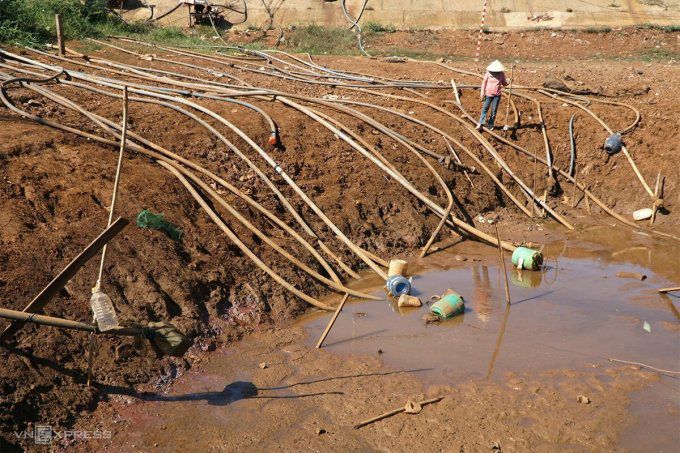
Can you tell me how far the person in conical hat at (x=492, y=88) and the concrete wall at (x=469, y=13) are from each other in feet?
31.4

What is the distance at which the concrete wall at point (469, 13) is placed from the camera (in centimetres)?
1964

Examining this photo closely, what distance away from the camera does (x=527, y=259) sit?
27.4ft

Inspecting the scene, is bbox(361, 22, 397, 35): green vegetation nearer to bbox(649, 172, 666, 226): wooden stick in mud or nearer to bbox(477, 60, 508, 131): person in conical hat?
bbox(477, 60, 508, 131): person in conical hat

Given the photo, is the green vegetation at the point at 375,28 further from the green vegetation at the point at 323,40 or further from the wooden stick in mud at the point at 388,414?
the wooden stick in mud at the point at 388,414

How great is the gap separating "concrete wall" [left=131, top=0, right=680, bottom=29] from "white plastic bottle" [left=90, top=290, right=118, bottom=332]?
53.7 ft

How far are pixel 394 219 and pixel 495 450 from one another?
4587 mm

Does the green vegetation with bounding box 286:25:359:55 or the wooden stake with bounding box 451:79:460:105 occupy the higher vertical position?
the green vegetation with bounding box 286:25:359:55

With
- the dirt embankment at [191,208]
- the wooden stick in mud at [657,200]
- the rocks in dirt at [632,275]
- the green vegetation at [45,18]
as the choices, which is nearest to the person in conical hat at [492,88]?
the dirt embankment at [191,208]

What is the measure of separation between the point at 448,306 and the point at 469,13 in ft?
50.4

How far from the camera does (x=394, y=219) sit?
923 cm

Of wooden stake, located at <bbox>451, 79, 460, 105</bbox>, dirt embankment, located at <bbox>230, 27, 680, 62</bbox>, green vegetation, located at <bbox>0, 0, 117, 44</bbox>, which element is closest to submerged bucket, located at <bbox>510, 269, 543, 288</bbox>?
wooden stake, located at <bbox>451, 79, 460, 105</bbox>

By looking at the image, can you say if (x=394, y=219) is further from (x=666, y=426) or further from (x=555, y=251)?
(x=666, y=426)

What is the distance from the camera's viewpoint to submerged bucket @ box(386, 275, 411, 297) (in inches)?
297

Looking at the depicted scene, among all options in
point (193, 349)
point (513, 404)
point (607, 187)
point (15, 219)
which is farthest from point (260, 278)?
point (607, 187)
